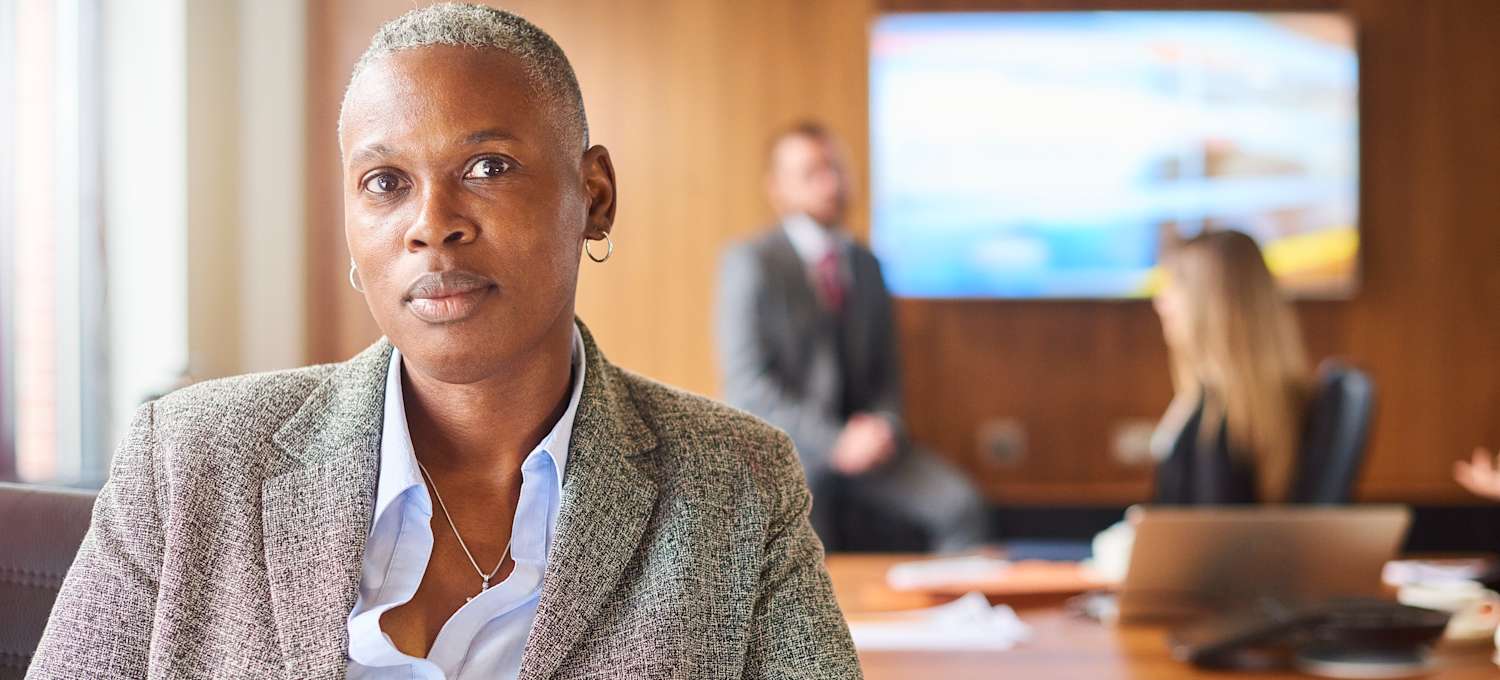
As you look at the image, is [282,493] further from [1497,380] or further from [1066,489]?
[1497,380]

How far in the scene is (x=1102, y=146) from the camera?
5000 millimetres

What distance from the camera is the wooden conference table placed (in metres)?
1.64

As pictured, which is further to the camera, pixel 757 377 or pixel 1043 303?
pixel 1043 303

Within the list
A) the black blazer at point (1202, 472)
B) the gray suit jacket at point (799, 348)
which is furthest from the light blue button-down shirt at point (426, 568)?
the gray suit jacket at point (799, 348)

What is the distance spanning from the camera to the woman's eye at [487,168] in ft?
3.58

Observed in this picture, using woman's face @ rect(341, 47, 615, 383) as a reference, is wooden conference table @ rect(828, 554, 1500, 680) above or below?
below

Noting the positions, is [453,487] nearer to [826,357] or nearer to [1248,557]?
[1248,557]

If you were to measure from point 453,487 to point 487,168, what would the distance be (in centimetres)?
29

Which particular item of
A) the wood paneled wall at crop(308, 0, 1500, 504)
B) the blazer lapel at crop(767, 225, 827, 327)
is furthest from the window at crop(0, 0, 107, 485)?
the blazer lapel at crop(767, 225, 827, 327)

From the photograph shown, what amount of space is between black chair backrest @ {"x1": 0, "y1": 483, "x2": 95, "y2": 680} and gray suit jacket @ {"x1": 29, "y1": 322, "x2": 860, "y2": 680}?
136 millimetres

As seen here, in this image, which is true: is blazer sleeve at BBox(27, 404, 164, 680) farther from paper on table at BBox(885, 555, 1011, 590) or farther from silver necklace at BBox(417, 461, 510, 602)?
paper on table at BBox(885, 555, 1011, 590)

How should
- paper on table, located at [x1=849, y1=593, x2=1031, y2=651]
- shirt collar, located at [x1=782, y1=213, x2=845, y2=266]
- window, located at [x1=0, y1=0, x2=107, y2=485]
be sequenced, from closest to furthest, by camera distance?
paper on table, located at [x1=849, y1=593, x2=1031, y2=651], window, located at [x1=0, y1=0, x2=107, y2=485], shirt collar, located at [x1=782, y1=213, x2=845, y2=266]

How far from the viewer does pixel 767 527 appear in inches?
46.8

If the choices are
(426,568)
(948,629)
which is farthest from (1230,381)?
(426,568)
